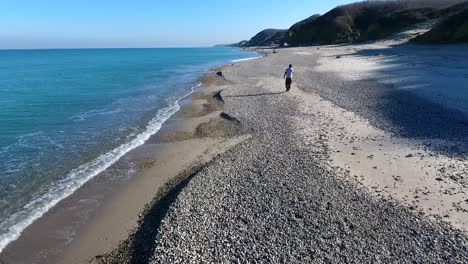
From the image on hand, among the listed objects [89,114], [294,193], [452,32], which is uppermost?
[452,32]

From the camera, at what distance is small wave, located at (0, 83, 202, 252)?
428 inches

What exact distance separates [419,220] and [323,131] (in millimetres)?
8593

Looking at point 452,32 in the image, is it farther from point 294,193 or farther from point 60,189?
point 60,189

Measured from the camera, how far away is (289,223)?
368 inches

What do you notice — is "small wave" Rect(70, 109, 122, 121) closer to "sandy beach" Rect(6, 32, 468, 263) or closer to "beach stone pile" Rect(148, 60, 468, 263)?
"sandy beach" Rect(6, 32, 468, 263)

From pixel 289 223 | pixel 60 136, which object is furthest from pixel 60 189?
pixel 289 223

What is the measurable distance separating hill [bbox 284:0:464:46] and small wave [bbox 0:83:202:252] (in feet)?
292

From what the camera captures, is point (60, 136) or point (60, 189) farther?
point (60, 136)

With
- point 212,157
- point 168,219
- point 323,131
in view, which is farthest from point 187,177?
point 323,131

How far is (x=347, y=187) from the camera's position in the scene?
11375 millimetres

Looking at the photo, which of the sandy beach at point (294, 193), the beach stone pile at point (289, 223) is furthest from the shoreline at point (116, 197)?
the beach stone pile at point (289, 223)

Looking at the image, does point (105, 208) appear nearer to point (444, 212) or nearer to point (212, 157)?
point (212, 157)

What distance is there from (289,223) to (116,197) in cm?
622

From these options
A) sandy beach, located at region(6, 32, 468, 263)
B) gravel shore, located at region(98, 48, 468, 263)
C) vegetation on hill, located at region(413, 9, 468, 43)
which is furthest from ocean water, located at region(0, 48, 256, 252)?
vegetation on hill, located at region(413, 9, 468, 43)
